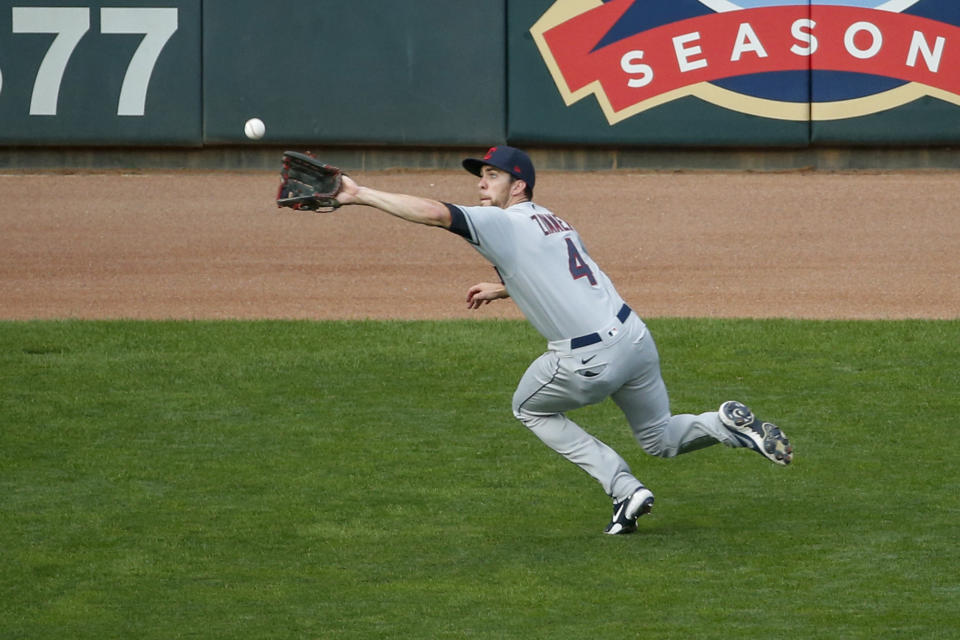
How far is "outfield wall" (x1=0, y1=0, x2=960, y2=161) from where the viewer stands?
1446 centimetres

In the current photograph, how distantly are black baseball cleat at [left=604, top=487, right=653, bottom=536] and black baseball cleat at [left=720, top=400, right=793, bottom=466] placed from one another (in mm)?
386

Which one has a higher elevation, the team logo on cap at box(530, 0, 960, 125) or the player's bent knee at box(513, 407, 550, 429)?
the team logo on cap at box(530, 0, 960, 125)

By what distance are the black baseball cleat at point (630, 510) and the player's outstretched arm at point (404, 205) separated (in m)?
1.24

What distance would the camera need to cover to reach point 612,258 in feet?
40.5

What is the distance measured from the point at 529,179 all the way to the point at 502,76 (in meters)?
9.58

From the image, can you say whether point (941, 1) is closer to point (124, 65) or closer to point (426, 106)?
point (426, 106)

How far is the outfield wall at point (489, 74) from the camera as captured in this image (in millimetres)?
14461

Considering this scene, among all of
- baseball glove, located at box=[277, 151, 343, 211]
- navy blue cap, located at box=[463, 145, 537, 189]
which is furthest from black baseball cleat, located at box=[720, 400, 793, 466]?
baseball glove, located at box=[277, 151, 343, 211]

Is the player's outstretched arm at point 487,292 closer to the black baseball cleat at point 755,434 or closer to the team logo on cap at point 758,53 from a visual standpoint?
the black baseball cleat at point 755,434

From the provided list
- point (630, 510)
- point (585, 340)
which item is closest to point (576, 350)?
point (585, 340)

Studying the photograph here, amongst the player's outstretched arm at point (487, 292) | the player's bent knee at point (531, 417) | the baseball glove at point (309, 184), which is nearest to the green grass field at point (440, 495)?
the player's bent knee at point (531, 417)

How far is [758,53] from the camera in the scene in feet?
47.7

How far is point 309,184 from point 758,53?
1037cm

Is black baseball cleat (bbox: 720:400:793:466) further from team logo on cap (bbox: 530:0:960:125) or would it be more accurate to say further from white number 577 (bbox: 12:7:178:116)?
white number 577 (bbox: 12:7:178:116)
